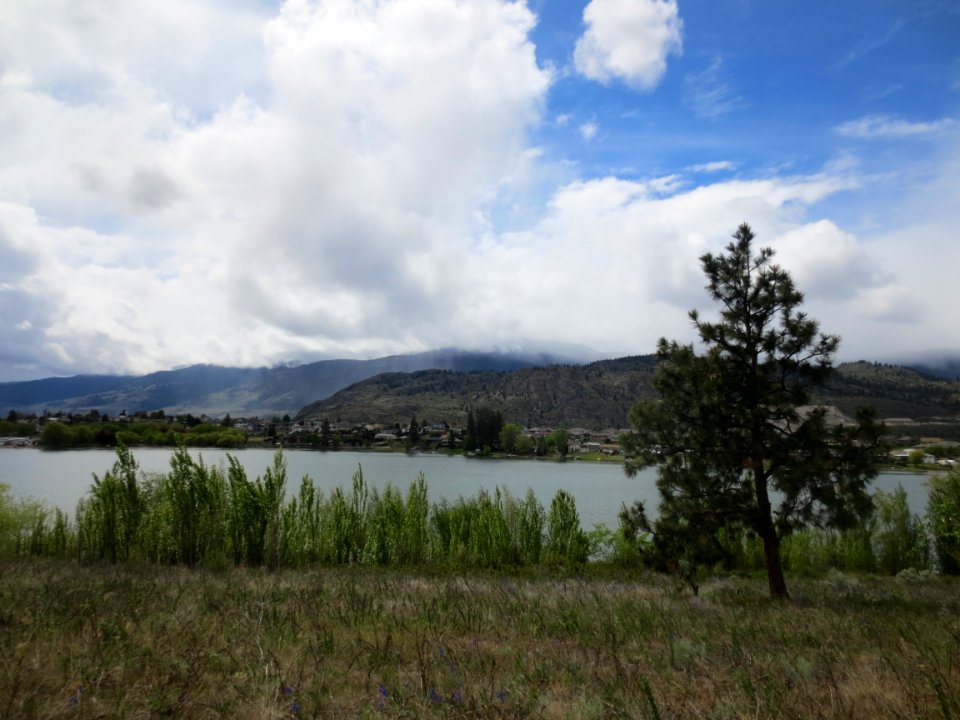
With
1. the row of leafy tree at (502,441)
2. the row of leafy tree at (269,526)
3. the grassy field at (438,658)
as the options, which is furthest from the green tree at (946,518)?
the row of leafy tree at (502,441)

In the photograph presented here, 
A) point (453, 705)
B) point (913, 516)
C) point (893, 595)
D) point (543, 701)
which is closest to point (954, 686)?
point (543, 701)

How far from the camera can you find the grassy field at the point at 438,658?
4.27 meters

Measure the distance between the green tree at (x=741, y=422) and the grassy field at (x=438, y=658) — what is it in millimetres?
3139

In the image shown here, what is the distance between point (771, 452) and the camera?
12523 millimetres

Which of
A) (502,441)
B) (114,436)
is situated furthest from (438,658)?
(502,441)

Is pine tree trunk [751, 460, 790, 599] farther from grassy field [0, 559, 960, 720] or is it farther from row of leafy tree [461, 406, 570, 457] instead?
row of leafy tree [461, 406, 570, 457]

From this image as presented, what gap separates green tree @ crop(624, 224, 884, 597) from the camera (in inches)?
489

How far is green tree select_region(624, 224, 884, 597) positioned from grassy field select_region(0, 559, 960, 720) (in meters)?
3.14

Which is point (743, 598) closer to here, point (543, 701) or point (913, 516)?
point (543, 701)

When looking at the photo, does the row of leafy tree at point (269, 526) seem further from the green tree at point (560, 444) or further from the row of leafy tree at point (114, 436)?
the green tree at point (560, 444)

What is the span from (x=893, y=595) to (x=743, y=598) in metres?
5.12

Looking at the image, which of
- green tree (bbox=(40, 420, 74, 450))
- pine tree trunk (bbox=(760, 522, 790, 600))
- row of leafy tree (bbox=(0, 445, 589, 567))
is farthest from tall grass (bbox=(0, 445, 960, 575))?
green tree (bbox=(40, 420, 74, 450))

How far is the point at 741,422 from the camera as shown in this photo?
506 inches

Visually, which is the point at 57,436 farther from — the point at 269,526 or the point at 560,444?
the point at 269,526
